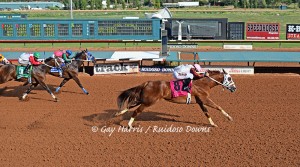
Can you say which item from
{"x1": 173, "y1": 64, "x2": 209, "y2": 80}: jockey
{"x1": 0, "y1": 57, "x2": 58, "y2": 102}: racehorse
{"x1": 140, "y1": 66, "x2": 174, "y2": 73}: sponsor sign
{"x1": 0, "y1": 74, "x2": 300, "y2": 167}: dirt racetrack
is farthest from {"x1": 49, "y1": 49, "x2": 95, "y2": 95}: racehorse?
{"x1": 173, "y1": 64, "x2": 209, "y2": 80}: jockey

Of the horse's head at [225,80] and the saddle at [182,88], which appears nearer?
the saddle at [182,88]

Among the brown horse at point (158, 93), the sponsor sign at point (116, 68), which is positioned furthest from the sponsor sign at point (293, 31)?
the brown horse at point (158, 93)

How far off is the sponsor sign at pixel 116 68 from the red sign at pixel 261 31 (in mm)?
12748

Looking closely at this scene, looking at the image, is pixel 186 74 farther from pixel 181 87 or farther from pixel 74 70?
pixel 74 70

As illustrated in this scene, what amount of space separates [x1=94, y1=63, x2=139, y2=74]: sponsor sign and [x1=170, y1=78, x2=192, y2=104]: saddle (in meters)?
10.4

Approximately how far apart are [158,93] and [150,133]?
108 cm

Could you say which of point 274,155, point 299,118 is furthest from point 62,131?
point 299,118

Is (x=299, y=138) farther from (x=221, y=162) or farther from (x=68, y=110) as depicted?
(x=68, y=110)

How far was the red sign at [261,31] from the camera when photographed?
3266 cm

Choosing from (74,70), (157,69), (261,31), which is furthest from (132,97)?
(261,31)

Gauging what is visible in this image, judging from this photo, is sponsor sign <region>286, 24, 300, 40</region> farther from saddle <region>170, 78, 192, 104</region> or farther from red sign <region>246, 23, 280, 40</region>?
saddle <region>170, 78, 192, 104</region>

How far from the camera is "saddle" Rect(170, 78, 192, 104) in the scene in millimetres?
12680

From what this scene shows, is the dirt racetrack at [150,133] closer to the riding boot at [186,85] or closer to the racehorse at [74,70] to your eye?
the racehorse at [74,70]

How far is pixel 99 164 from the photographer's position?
10094mm
